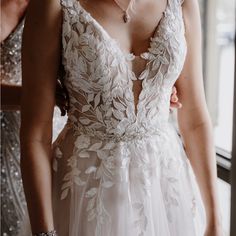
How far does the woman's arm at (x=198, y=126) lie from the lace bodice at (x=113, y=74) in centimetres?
5

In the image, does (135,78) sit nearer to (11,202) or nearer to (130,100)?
(130,100)

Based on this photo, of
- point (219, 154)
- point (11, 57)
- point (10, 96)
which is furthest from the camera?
point (219, 154)

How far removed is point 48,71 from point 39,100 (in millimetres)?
58

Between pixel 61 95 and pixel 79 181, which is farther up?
→ pixel 61 95

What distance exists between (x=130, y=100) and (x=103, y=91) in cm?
6

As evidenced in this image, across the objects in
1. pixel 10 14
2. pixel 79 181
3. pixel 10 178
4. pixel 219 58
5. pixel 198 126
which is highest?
pixel 10 14

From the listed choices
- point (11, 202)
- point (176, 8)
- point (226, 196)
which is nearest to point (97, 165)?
point (176, 8)

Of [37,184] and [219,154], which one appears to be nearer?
[37,184]

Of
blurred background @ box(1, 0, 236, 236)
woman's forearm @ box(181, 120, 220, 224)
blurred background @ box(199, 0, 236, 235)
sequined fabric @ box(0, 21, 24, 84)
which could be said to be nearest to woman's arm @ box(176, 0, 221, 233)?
woman's forearm @ box(181, 120, 220, 224)

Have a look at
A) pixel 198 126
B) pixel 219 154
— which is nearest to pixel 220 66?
pixel 219 154

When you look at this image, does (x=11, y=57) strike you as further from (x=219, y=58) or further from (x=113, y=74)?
(x=219, y=58)

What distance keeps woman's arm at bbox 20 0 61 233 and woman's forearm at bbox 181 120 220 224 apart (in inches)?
13.5

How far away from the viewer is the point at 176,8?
1129 millimetres

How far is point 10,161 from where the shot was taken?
70.2 inches
